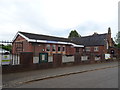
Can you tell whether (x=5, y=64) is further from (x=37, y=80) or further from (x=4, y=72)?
(x=37, y=80)

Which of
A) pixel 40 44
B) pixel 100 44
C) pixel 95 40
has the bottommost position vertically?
pixel 40 44

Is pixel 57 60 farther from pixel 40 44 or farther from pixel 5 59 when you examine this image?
pixel 40 44

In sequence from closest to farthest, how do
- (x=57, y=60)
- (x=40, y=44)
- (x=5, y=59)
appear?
(x=5, y=59)
(x=57, y=60)
(x=40, y=44)

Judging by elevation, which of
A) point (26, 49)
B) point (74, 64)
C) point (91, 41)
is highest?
point (91, 41)

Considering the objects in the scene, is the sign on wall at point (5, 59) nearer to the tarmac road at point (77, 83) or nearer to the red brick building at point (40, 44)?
the tarmac road at point (77, 83)

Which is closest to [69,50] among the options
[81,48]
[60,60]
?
[81,48]

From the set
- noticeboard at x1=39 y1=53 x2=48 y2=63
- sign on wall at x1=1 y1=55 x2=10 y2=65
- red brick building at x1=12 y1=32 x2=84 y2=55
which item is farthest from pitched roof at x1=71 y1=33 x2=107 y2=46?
sign on wall at x1=1 y1=55 x2=10 y2=65

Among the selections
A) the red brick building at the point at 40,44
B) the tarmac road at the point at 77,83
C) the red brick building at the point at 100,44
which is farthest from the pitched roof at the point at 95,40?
the tarmac road at the point at 77,83

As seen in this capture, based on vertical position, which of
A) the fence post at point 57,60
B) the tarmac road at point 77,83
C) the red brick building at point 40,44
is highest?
the red brick building at point 40,44

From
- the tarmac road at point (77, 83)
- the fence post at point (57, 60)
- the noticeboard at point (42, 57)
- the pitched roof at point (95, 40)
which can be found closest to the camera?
the tarmac road at point (77, 83)

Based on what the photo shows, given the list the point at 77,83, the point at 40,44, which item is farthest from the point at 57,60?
the point at 40,44

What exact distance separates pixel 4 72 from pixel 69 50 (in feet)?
76.3

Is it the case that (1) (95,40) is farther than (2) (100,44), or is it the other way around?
(1) (95,40)

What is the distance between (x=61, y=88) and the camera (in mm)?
6277
